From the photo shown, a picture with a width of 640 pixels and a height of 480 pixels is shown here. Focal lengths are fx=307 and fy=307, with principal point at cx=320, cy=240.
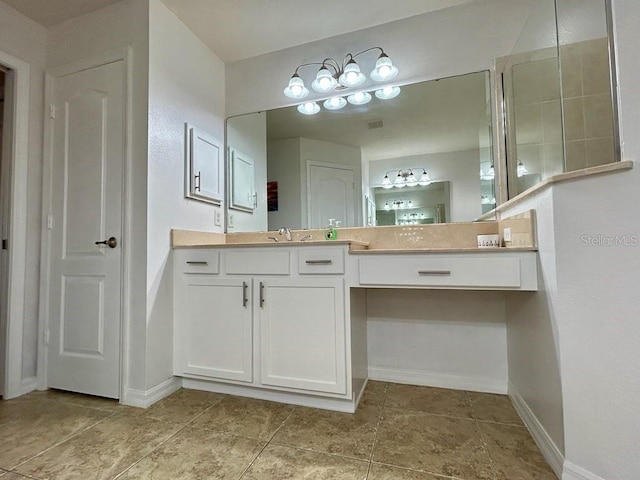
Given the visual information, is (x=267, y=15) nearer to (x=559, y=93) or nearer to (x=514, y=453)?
(x=559, y=93)

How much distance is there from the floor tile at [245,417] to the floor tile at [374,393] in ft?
1.42

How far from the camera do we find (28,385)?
194 centimetres

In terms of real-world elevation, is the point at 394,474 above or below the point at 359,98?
below

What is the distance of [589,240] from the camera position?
1045 millimetres

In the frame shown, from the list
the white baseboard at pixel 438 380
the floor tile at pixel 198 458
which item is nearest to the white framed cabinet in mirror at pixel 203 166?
the floor tile at pixel 198 458

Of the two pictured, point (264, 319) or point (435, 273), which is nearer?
point (435, 273)

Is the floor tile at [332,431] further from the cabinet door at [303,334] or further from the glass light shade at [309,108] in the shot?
the glass light shade at [309,108]

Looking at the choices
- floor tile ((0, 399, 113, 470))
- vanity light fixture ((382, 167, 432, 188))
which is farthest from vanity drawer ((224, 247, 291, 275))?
floor tile ((0, 399, 113, 470))

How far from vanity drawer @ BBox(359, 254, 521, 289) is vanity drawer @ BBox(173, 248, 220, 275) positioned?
2.97 feet

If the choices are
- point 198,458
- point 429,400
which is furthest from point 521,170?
point 198,458

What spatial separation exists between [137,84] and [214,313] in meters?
1.46

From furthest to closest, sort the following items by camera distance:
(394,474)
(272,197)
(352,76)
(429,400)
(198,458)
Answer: (272,197)
(352,76)
(429,400)
(198,458)
(394,474)

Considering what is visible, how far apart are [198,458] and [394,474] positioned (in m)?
0.80

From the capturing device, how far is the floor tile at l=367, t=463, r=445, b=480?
1.15 meters
